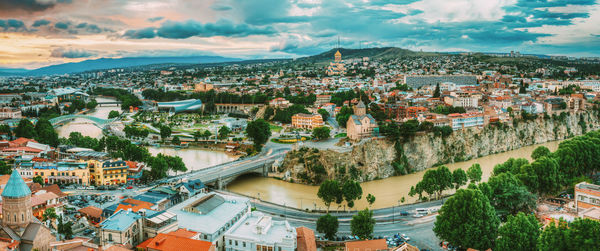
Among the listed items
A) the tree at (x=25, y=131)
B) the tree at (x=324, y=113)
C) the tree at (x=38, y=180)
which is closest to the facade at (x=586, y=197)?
the tree at (x=38, y=180)

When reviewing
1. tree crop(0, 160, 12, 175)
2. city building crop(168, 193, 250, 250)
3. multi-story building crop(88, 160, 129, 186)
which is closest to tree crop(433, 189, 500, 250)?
A: city building crop(168, 193, 250, 250)

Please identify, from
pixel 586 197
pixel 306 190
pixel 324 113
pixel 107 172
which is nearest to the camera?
pixel 586 197

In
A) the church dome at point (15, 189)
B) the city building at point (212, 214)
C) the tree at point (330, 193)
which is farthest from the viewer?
the tree at point (330, 193)

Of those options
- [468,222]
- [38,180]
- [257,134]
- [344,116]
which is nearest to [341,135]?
[344,116]

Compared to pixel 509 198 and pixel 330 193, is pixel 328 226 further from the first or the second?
pixel 509 198

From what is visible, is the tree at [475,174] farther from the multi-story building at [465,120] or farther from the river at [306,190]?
the multi-story building at [465,120]

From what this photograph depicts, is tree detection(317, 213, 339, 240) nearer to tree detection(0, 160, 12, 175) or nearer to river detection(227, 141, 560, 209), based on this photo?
river detection(227, 141, 560, 209)
